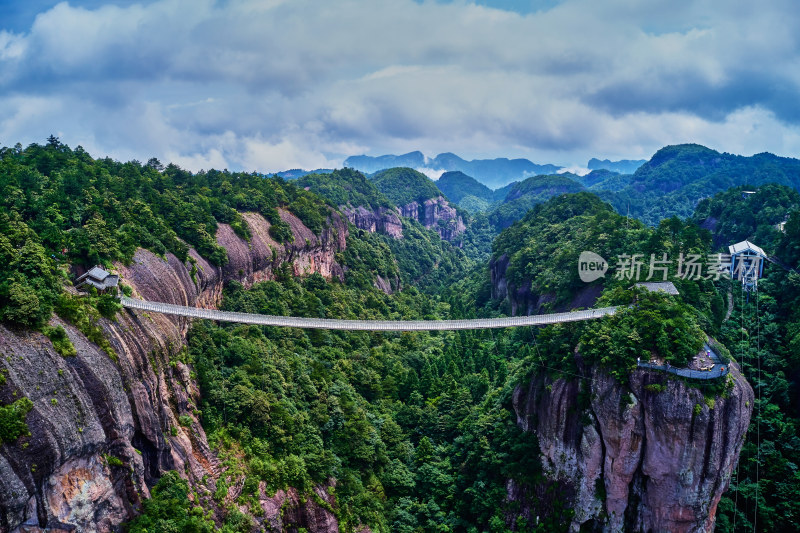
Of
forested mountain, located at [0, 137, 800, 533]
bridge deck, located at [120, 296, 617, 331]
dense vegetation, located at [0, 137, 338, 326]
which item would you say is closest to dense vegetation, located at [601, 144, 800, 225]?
forested mountain, located at [0, 137, 800, 533]

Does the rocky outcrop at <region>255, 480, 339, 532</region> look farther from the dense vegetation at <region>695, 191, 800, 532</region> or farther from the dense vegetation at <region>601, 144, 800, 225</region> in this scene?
the dense vegetation at <region>601, 144, 800, 225</region>

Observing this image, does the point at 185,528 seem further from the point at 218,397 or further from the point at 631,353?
the point at 631,353

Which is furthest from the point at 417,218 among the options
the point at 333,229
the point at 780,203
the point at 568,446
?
the point at 568,446

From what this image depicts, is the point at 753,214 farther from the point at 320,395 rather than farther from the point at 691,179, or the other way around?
the point at 691,179

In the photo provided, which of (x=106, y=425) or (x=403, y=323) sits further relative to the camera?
(x=403, y=323)

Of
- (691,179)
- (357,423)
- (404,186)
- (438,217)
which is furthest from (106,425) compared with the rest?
(691,179)
